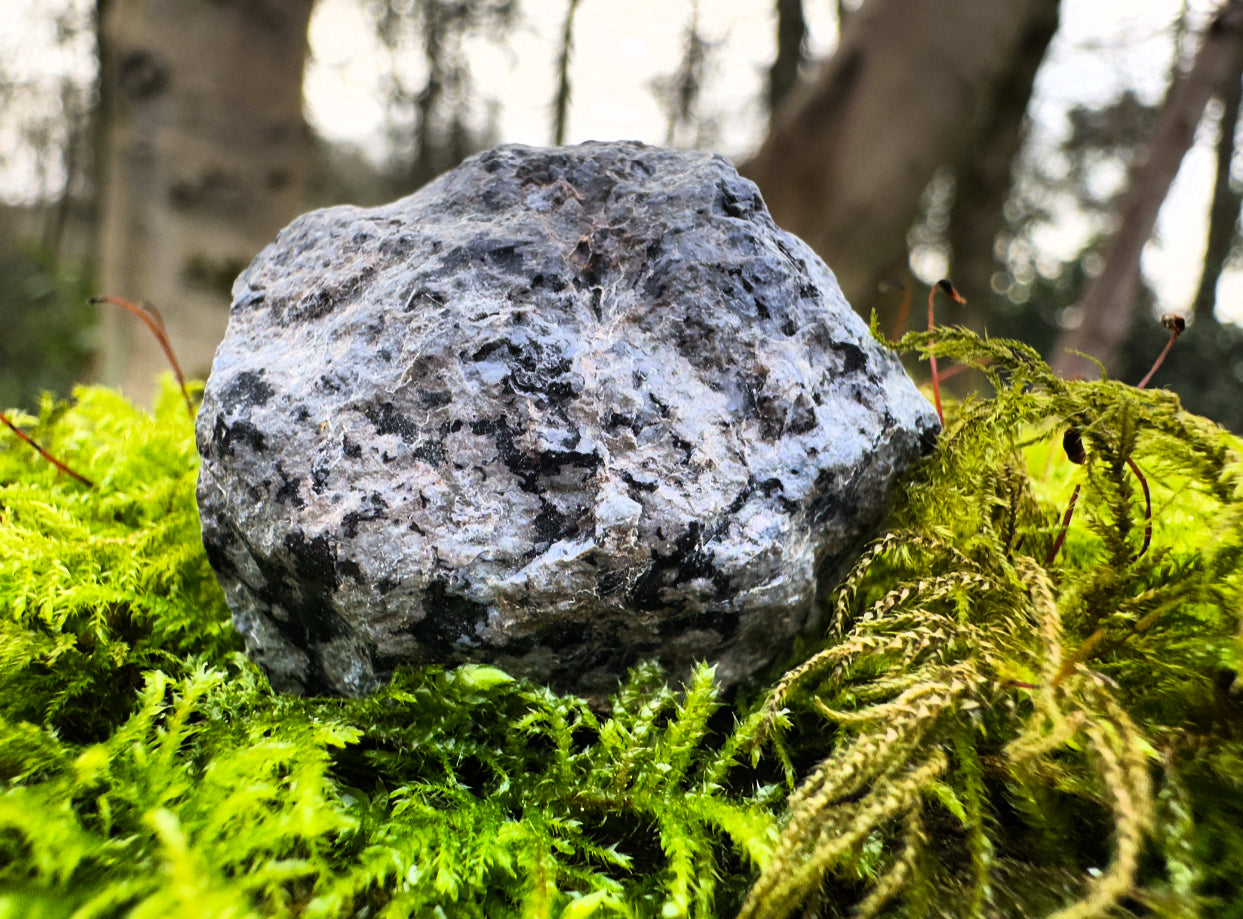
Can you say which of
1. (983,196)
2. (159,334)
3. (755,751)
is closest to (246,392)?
(159,334)

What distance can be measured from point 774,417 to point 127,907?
105 centimetres

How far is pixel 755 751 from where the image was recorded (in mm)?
992

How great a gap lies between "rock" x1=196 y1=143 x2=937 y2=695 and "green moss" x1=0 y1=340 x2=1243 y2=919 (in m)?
0.09

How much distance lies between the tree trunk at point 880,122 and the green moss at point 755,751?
136 inches

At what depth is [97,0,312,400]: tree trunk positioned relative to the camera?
3686 mm

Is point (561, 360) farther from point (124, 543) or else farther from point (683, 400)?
point (124, 543)

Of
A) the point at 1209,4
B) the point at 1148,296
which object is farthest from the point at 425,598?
the point at 1148,296

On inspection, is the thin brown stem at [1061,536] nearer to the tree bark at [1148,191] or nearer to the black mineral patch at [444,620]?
the black mineral patch at [444,620]

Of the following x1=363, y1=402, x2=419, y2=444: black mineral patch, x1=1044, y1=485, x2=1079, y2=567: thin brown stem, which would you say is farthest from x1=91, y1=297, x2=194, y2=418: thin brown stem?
x1=1044, y1=485, x2=1079, y2=567: thin brown stem

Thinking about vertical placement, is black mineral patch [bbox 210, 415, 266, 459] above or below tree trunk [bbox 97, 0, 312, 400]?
below

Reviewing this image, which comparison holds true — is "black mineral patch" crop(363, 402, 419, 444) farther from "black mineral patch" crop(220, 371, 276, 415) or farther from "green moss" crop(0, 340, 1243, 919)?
"green moss" crop(0, 340, 1243, 919)

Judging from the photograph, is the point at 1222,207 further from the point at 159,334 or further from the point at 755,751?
the point at 159,334

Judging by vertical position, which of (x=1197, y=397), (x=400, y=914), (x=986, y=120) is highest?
(x=986, y=120)

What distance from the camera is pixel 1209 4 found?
483cm
